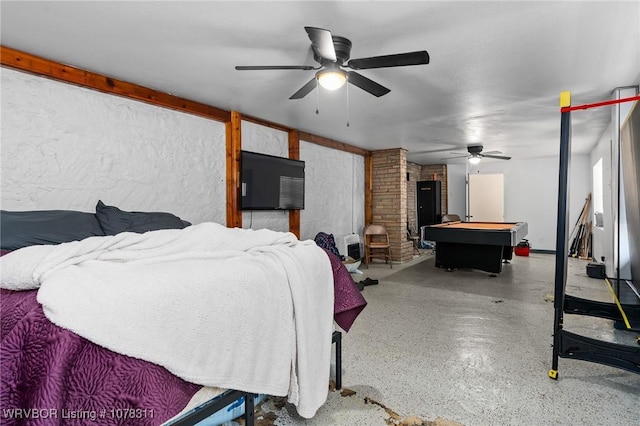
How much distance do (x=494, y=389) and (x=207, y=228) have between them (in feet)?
6.73

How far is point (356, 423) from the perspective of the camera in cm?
179

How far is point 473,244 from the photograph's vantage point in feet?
18.0

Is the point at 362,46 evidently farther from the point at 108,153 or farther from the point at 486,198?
the point at 486,198

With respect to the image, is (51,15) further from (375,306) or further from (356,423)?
(375,306)

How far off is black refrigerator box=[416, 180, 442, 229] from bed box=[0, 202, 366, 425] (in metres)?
7.38

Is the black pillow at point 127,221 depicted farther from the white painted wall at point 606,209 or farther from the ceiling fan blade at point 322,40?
the white painted wall at point 606,209

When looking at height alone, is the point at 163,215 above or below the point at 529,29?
below

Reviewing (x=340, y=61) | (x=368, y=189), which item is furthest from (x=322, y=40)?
(x=368, y=189)

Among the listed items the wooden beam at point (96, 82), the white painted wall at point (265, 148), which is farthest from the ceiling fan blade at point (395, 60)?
the white painted wall at point (265, 148)

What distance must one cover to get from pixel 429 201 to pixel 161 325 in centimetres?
842

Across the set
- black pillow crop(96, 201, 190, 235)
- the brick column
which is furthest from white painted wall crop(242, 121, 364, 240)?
black pillow crop(96, 201, 190, 235)

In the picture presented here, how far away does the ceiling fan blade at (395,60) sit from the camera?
2100 mm

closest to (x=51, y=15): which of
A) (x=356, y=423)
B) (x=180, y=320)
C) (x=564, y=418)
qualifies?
(x=180, y=320)

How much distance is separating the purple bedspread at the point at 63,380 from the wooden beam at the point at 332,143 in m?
4.73
